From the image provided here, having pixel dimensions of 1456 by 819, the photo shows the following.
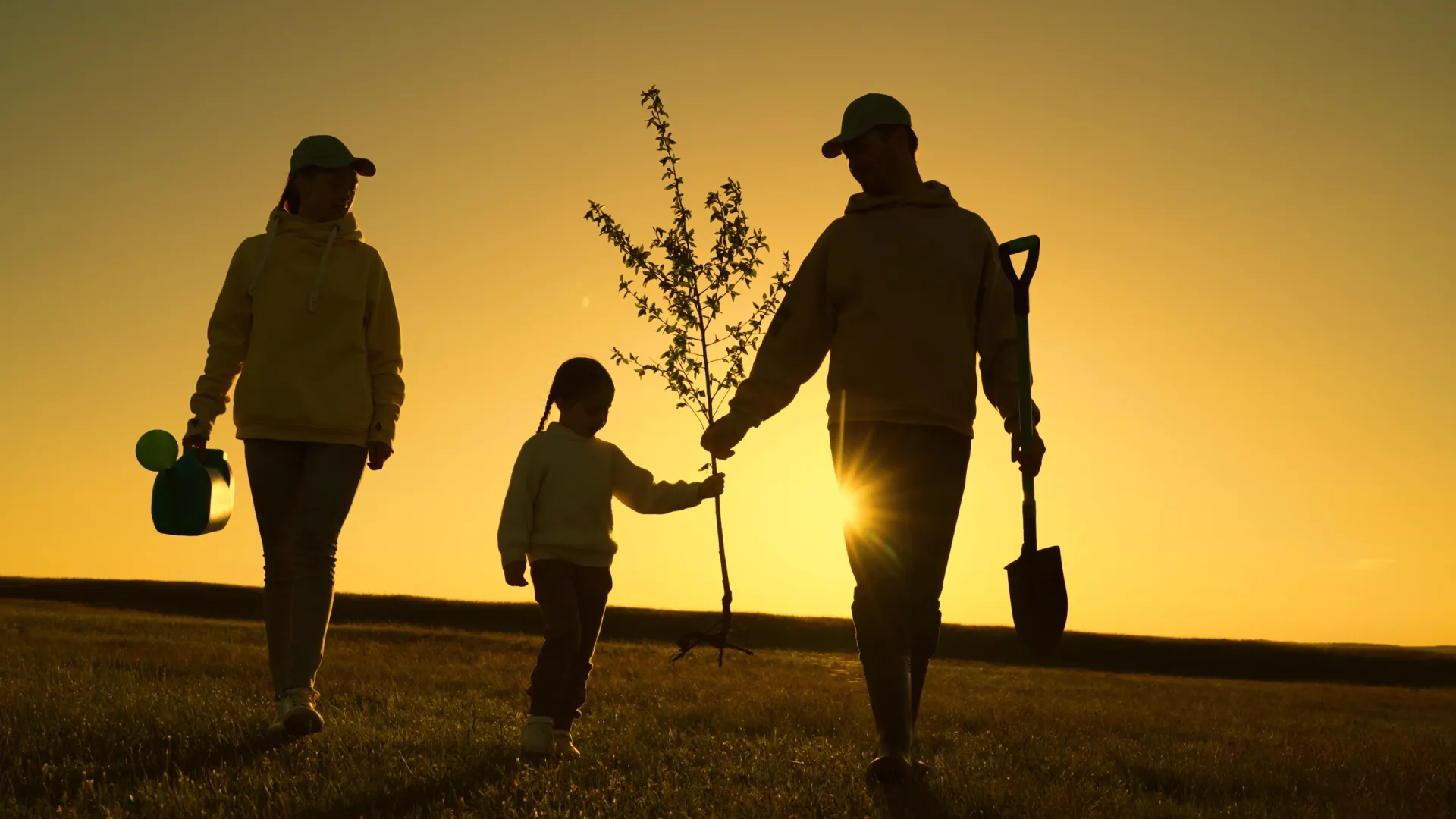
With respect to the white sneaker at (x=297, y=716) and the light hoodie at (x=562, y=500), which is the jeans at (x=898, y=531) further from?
Result: the white sneaker at (x=297, y=716)

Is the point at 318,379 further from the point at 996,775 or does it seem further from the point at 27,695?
the point at 996,775

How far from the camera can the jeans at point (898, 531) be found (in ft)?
17.8

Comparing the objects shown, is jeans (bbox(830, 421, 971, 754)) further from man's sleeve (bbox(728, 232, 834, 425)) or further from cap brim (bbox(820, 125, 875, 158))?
cap brim (bbox(820, 125, 875, 158))

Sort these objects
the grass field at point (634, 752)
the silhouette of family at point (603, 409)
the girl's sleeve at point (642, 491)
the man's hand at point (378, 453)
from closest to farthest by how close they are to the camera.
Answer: the grass field at point (634, 752) → the silhouette of family at point (603, 409) → the man's hand at point (378, 453) → the girl's sleeve at point (642, 491)

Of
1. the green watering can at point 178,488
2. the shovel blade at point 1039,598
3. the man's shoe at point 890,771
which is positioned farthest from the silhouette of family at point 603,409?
the shovel blade at point 1039,598

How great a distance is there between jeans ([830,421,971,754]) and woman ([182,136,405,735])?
2.75 m

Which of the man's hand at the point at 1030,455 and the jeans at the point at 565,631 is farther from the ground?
the man's hand at the point at 1030,455

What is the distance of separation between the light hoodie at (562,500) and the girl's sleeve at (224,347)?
167 centimetres

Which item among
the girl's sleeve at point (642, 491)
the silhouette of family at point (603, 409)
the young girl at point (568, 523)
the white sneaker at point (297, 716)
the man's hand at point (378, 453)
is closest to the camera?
the silhouette of family at point (603, 409)

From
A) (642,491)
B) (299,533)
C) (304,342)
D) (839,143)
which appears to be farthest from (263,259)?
(839,143)

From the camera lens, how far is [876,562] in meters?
5.55

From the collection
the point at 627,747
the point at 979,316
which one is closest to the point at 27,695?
the point at 627,747

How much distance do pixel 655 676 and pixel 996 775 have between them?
275 inches

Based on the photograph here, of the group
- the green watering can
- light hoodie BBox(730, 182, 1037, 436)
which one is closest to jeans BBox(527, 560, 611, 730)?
light hoodie BBox(730, 182, 1037, 436)
